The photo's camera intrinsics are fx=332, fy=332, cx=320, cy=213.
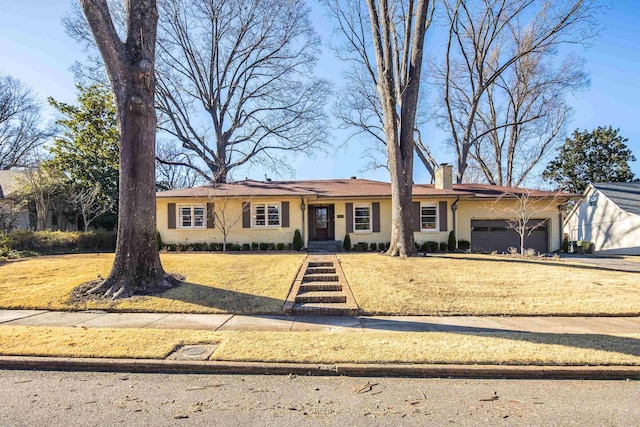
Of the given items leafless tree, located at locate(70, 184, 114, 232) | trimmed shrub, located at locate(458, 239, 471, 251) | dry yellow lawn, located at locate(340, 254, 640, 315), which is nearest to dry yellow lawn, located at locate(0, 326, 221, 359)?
dry yellow lawn, located at locate(340, 254, 640, 315)

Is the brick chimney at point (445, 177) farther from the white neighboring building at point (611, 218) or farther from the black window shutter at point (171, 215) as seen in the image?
the black window shutter at point (171, 215)

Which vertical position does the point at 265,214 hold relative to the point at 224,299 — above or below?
above

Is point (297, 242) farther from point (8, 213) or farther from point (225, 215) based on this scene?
point (8, 213)

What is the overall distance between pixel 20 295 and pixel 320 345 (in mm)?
7606

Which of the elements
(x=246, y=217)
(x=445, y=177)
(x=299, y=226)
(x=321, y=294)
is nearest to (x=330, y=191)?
(x=299, y=226)

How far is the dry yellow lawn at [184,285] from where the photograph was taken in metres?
7.12

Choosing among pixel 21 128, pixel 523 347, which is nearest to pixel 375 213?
pixel 523 347

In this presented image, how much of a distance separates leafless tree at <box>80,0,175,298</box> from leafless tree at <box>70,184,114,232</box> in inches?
598

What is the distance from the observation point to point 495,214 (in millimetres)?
17547

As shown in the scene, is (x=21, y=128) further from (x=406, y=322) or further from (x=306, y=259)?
(x=406, y=322)

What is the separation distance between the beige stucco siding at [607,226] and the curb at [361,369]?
20510 mm

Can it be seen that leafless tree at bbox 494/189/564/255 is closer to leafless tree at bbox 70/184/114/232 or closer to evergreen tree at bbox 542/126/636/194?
evergreen tree at bbox 542/126/636/194

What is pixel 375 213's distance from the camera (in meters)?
17.4

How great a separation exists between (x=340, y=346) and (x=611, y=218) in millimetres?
23631
